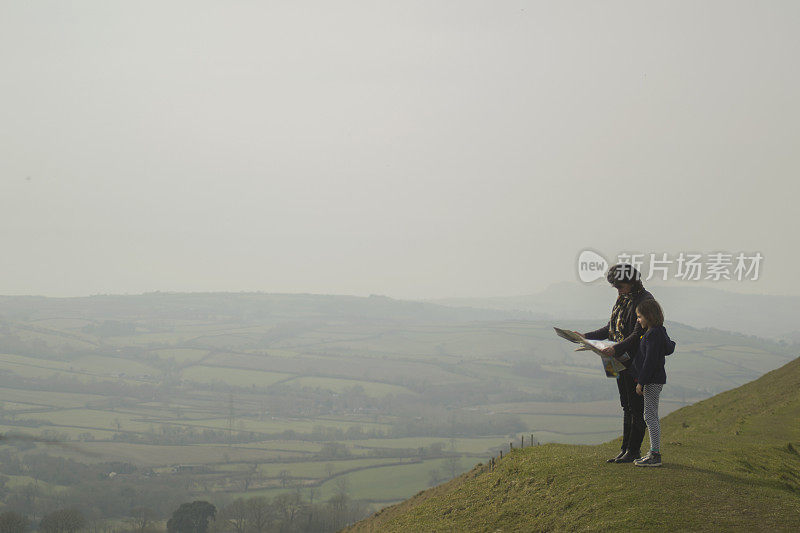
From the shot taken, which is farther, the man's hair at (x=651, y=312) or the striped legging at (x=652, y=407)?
the striped legging at (x=652, y=407)

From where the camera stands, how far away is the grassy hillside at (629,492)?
11.7 metres

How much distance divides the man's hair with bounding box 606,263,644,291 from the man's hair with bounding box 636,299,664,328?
48cm

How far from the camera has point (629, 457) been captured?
46.9ft

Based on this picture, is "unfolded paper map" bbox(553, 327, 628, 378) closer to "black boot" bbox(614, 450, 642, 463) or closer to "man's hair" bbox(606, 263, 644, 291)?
"man's hair" bbox(606, 263, 644, 291)

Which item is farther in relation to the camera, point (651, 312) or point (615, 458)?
point (615, 458)

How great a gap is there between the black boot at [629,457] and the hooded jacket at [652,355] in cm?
229

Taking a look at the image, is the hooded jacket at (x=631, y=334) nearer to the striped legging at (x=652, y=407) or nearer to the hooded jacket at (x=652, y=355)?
the hooded jacket at (x=652, y=355)

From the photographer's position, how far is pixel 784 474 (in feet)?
53.4

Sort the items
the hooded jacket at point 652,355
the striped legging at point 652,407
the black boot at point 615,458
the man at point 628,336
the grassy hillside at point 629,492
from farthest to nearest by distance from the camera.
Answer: the black boot at point 615,458
the man at point 628,336
the striped legging at point 652,407
the hooded jacket at point 652,355
the grassy hillside at point 629,492

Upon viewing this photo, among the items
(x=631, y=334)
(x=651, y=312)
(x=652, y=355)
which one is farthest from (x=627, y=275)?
(x=652, y=355)

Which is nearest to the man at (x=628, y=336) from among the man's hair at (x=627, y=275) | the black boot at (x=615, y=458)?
the man's hair at (x=627, y=275)

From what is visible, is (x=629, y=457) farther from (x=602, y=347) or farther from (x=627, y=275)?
(x=627, y=275)

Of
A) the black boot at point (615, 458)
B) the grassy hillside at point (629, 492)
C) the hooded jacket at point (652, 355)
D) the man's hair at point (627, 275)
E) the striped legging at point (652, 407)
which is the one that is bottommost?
the grassy hillside at point (629, 492)

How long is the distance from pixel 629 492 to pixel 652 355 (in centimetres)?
274
